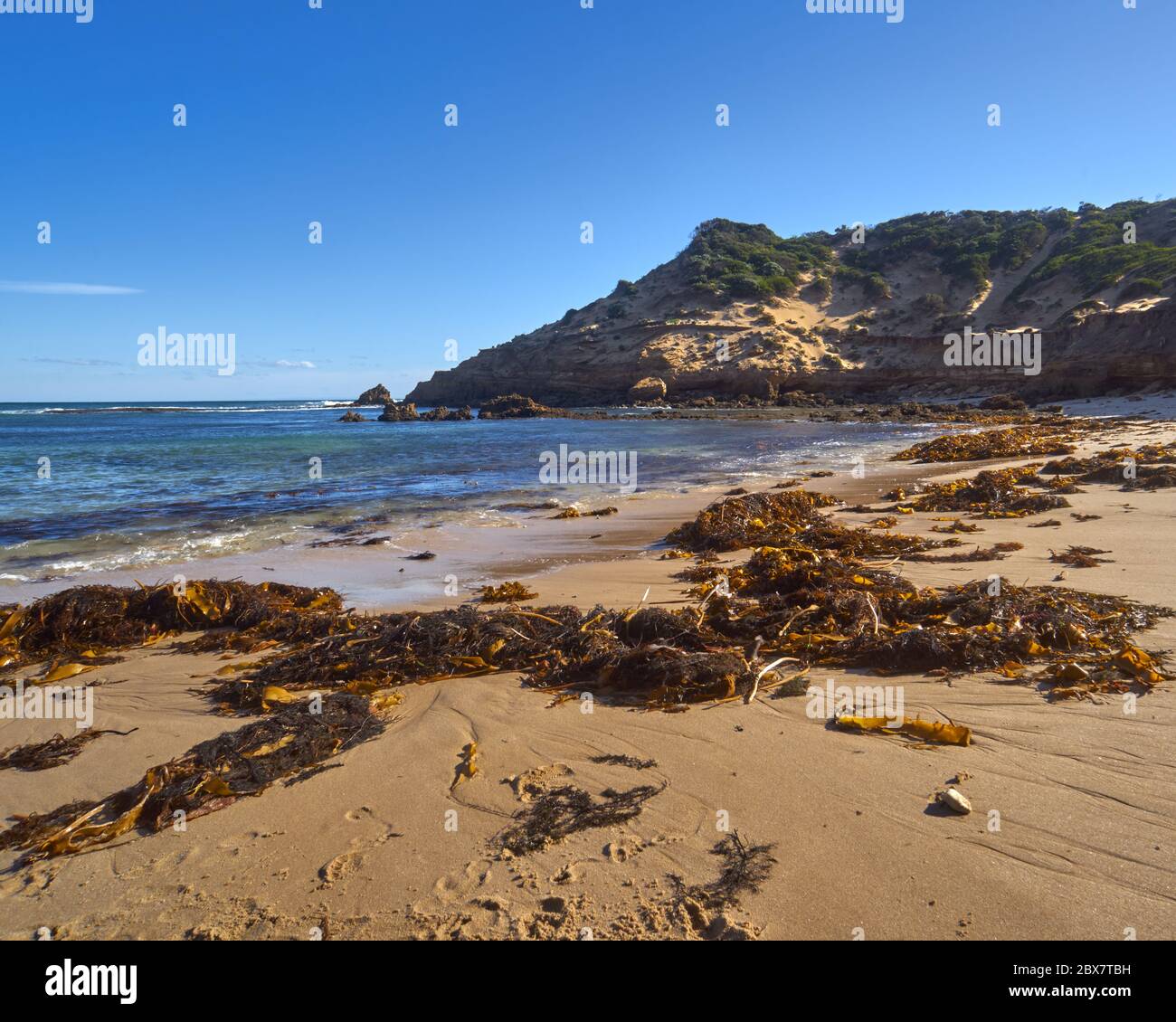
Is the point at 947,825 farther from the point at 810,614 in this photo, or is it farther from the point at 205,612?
the point at 205,612

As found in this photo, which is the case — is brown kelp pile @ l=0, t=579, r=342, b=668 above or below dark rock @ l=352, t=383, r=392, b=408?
below

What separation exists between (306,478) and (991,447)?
18.1 m

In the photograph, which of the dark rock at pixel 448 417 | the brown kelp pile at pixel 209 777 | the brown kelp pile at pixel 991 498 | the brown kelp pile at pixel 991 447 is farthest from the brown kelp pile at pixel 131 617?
the dark rock at pixel 448 417

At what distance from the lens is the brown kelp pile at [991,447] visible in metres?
15.5

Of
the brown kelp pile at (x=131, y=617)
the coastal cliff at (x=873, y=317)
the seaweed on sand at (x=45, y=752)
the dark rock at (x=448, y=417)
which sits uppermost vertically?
the coastal cliff at (x=873, y=317)

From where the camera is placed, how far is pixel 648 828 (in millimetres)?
2674

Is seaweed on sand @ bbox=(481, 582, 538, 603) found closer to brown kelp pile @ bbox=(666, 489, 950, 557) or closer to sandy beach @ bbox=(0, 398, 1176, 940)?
sandy beach @ bbox=(0, 398, 1176, 940)

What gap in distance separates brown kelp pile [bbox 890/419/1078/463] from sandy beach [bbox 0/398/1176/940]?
42.5 ft

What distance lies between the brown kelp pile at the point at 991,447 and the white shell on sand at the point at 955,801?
14927mm

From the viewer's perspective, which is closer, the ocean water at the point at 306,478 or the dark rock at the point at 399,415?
the ocean water at the point at 306,478

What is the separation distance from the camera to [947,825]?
8.39 feet

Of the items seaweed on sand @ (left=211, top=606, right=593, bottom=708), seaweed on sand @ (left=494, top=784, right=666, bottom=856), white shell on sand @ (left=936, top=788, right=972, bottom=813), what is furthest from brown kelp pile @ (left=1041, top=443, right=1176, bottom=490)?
seaweed on sand @ (left=494, top=784, right=666, bottom=856)

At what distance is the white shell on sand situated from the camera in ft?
8.60

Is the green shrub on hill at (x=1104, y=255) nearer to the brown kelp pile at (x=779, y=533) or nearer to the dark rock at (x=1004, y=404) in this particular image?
Result: the dark rock at (x=1004, y=404)
